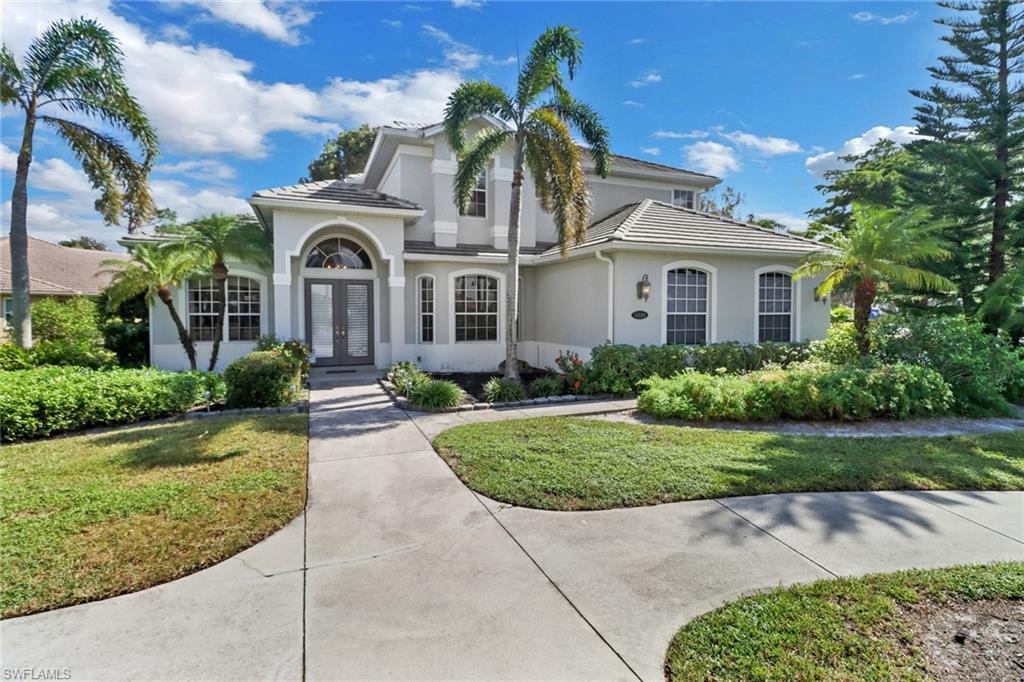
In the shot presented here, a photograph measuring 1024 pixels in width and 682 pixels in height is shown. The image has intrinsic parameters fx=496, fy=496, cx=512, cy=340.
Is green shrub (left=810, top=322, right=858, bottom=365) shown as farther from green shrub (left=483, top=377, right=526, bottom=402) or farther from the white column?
the white column

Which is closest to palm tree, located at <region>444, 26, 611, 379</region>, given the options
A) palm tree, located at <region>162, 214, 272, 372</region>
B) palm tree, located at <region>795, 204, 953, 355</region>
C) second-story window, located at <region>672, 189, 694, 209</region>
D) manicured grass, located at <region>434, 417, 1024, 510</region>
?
manicured grass, located at <region>434, 417, 1024, 510</region>

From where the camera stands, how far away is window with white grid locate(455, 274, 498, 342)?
14836 mm

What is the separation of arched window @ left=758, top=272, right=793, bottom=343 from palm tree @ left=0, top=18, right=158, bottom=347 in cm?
1698

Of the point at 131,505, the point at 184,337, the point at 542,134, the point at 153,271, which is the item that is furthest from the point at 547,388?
the point at 153,271

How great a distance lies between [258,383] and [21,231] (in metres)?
7.62

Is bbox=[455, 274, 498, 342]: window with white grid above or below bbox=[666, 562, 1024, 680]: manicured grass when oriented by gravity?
above

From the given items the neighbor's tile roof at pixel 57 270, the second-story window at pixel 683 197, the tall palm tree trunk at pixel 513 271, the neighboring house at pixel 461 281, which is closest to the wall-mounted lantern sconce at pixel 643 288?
the neighboring house at pixel 461 281

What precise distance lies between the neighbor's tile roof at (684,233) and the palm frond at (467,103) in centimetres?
385

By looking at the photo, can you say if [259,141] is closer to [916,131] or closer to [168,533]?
[168,533]

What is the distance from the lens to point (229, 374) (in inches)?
374

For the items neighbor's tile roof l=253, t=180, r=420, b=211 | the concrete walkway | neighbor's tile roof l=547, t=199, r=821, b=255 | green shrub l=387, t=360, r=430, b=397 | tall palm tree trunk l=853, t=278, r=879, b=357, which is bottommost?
the concrete walkway

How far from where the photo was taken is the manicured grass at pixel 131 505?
3.67 m

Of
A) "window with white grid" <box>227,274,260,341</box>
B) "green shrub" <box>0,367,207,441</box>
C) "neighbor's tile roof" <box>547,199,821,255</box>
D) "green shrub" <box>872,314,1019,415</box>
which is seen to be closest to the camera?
"green shrub" <box>0,367,207,441</box>

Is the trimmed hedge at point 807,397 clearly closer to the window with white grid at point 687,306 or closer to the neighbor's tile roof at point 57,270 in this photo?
the window with white grid at point 687,306
